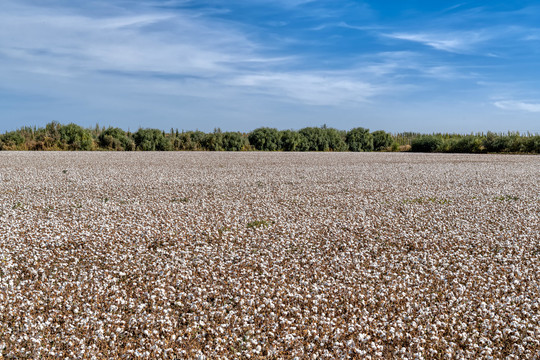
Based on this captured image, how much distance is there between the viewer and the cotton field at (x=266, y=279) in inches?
173

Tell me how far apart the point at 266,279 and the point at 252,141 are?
42123 millimetres

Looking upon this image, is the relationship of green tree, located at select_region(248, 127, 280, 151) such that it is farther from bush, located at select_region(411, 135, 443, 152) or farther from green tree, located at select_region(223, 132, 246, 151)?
bush, located at select_region(411, 135, 443, 152)

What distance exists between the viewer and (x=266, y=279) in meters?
5.89

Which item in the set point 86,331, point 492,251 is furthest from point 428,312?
point 86,331

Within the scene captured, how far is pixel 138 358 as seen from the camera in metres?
4.06

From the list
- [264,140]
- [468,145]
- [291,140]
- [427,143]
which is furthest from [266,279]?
[427,143]

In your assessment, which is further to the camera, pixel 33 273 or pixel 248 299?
pixel 33 273

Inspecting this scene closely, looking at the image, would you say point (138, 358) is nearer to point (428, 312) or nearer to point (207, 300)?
point (207, 300)

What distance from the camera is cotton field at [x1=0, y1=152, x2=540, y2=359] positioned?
438 centimetres

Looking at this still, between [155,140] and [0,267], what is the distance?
3783 centimetres

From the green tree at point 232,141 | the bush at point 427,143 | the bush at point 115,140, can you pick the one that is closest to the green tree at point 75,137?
the bush at point 115,140

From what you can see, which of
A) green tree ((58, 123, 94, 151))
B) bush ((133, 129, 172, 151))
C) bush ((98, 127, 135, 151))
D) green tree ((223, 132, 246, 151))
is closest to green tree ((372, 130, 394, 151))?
green tree ((223, 132, 246, 151))

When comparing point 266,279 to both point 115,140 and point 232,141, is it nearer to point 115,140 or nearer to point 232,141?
point 115,140

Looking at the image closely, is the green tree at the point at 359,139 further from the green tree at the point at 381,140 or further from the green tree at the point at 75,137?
the green tree at the point at 75,137
